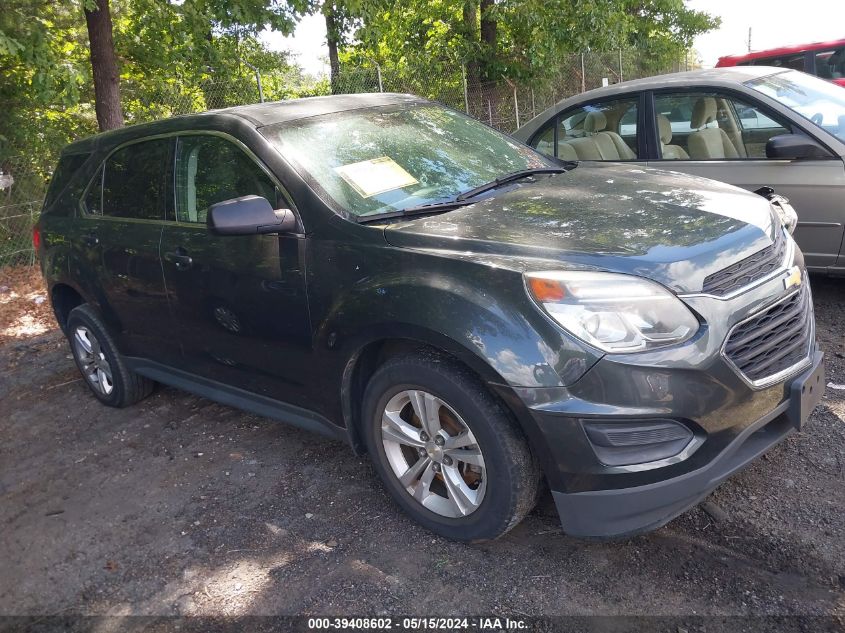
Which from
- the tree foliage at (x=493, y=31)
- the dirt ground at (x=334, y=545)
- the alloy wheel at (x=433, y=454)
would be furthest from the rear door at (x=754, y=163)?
the tree foliage at (x=493, y=31)

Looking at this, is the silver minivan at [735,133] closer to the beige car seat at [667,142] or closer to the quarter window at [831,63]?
the beige car seat at [667,142]

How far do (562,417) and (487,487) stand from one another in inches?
19.2

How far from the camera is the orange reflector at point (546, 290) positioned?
2566mm

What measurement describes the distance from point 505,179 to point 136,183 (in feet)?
7.00

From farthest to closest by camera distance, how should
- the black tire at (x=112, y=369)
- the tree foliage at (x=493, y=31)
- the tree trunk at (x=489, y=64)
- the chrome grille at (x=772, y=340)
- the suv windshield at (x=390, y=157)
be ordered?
1. the tree trunk at (x=489, y=64)
2. the tree foliage at (x=493, y=31)
3. the black tire at (x=112, y=369)
4. the suv windshield at (x=390, y=157)
5. the chrome grille at (x=772, y=340)

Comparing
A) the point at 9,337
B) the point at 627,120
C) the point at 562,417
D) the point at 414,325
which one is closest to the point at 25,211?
the point at 9,337

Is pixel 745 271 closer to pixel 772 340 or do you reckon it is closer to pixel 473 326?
pixel 772 340

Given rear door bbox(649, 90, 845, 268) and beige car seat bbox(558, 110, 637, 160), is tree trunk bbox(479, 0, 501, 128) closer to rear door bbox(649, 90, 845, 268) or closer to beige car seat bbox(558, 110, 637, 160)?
beige car seat bbox(558, 110, 637, 160)

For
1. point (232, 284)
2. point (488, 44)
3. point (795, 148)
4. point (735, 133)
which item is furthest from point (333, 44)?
point (232, 284)

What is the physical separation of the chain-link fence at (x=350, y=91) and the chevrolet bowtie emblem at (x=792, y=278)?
7.33 m

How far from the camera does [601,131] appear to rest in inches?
234

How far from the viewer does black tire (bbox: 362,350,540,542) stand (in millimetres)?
2729

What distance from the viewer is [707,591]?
8.61 feet

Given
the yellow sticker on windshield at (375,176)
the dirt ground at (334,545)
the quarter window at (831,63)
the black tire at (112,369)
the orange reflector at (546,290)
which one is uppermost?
the quarter window at (831,63)
